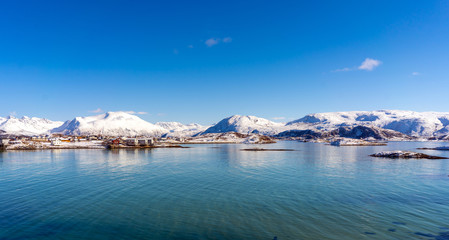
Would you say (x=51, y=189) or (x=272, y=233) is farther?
(x=51, y=189)

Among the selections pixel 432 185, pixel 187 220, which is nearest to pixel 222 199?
pixel 187 220

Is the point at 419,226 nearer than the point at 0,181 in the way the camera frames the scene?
Yes

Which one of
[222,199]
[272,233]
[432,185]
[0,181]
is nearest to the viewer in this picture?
[272,233]

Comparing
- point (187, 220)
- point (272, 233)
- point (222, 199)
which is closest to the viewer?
point (272, 233)

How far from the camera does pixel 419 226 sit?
60.0ft

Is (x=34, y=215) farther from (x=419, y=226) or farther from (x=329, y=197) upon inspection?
(x=419, y=226)

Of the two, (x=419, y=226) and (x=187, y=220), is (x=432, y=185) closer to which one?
(x=419, y=226)

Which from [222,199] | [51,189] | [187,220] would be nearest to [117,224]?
[187,220]

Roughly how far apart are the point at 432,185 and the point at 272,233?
107ft

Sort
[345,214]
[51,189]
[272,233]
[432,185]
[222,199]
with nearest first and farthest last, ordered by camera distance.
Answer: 1. [272,233]
2. [345,214]
3. [222,199]
4. [51,189]
5. [432,185]

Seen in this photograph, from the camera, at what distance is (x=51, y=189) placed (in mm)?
30359

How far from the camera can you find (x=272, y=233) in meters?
16.7

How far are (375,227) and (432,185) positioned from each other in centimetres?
2482

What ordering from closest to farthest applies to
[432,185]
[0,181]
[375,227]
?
[375,227]
[432,185]
[0,181]
